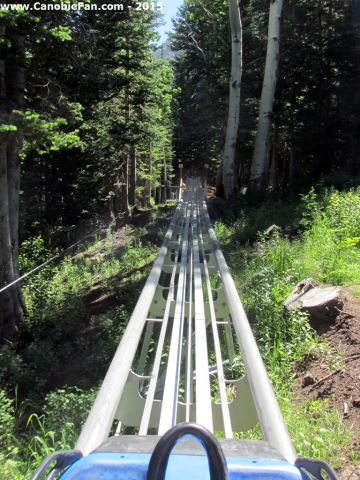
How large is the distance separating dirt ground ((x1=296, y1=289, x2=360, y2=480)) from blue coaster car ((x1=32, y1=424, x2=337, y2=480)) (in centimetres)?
180

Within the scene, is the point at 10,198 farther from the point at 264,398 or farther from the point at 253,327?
the point at 264,398

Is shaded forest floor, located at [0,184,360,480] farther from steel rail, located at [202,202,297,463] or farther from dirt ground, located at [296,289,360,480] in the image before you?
steel rail, located at [202,202,297,463]

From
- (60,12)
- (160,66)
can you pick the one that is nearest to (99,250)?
(60,12)

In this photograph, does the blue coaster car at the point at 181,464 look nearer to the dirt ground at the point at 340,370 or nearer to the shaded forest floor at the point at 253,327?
the shaded forest floor at the point at 253,327

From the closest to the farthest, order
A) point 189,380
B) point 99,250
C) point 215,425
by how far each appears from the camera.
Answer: point 215,425 < point 189,380 < point 99,250

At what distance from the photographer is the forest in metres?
4.61

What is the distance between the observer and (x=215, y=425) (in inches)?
103

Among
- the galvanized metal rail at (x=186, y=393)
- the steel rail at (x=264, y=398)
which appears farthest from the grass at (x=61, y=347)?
the steel rail at (x=264, y=398)

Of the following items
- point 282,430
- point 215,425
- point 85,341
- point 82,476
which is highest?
point 82,476

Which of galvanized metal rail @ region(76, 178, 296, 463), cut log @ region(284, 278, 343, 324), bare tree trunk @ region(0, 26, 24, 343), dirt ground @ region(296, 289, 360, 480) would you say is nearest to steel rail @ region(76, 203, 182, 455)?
galvanized metal rail @ region(76, 178, 296, 463)

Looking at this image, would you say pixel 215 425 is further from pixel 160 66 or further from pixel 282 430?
pixel 160 66

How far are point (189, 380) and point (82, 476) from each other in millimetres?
1745

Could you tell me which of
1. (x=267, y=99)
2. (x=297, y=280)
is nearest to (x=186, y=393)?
(x=297, y=280)

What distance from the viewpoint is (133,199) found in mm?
23531
